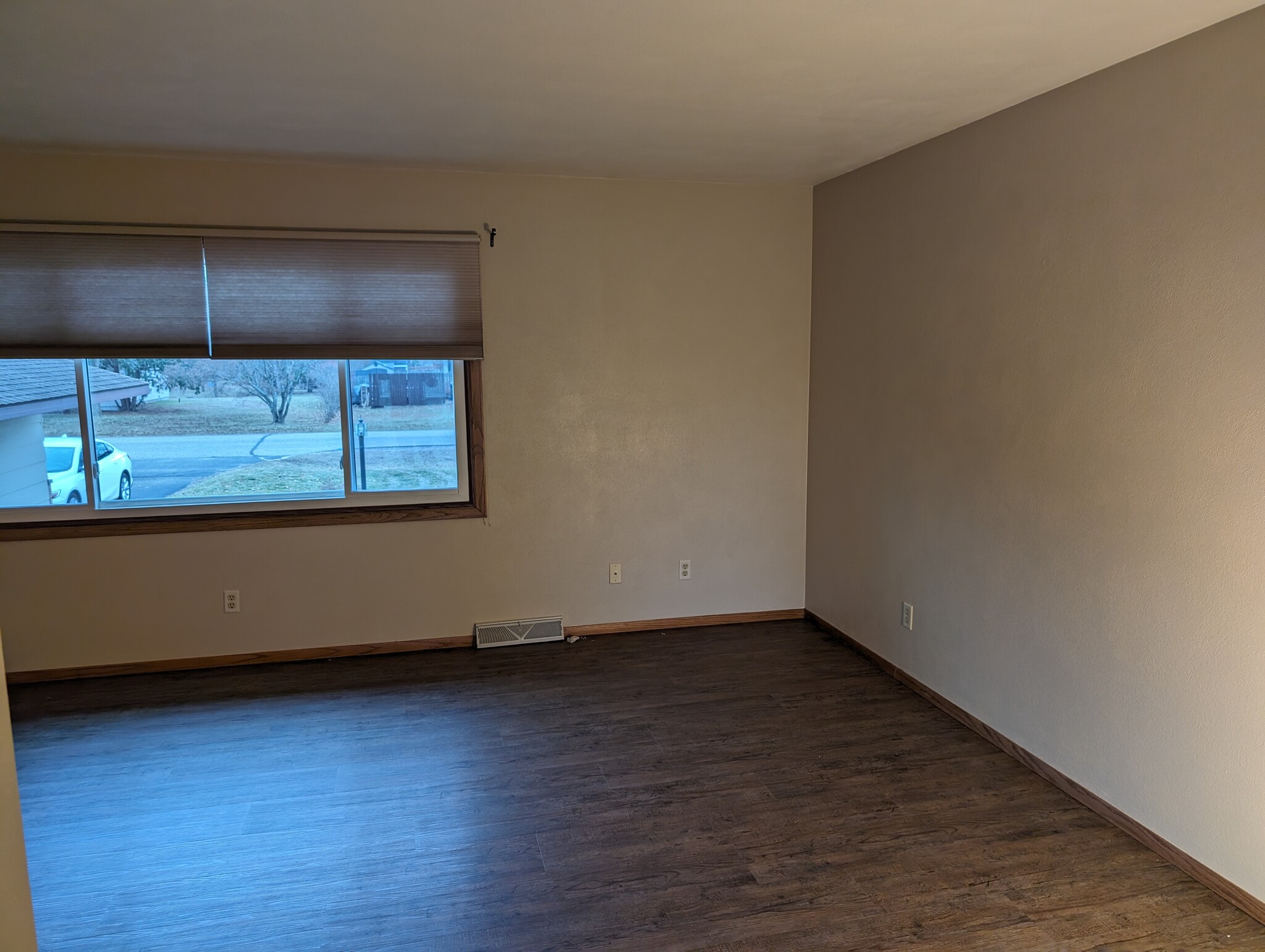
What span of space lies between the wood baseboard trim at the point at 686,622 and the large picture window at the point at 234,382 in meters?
0.92

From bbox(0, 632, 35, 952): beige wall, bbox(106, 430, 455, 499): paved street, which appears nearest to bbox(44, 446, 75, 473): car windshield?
bbox(106, 430, 455, 499): paved street

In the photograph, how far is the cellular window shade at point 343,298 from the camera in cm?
387

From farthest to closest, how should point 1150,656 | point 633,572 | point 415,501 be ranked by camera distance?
point 633,572, point 415,501, point 1150,656

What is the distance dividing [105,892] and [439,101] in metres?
2.77

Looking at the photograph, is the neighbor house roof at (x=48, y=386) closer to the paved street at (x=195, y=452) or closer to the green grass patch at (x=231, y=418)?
the green grass patch at (x=231, y=418)

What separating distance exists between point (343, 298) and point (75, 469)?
5.03ft

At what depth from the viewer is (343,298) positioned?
3.98m

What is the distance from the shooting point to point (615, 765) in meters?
3.12

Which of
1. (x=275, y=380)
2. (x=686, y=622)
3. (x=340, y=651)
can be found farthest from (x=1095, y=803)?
(x=275, y=380)

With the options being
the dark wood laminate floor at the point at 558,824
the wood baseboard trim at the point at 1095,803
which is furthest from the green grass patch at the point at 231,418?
the wood baseboard trim at the point at 1095,803

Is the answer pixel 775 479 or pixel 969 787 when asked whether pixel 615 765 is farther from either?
pixel 775 479

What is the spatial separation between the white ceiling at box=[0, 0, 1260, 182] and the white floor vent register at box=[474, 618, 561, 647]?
2.41 meters

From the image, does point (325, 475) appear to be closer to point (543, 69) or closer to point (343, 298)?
point (343, 298)

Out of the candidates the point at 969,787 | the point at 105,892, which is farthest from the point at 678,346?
the point at 105,892
